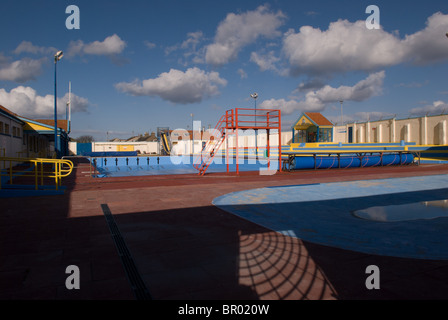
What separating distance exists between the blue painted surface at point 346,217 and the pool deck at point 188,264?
18.7 inches

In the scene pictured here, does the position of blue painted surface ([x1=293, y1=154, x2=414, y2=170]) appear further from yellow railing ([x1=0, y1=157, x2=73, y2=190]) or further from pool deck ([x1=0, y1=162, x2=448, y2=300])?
pool deck ([x1=0, y1=162, x2=448, y2=300])

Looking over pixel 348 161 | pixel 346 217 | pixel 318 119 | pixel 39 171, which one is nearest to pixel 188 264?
pixel 346 217

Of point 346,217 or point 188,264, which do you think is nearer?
point 188,264

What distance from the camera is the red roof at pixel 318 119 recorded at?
46.3m

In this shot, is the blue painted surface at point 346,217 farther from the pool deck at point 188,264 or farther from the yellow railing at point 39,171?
the yellow railing at point 39,171

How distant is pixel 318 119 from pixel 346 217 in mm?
41689

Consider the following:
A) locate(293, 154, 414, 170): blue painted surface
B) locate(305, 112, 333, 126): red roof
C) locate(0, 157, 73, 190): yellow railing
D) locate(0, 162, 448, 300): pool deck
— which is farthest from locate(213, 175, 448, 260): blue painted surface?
locate(305, 112, 333, 126): red roof

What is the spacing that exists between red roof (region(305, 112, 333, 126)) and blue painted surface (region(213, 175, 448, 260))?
109 ft

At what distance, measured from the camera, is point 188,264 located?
15.2 feet

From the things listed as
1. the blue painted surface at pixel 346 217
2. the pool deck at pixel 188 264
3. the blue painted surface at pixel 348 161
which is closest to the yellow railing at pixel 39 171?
the pool deck at pixel 188 264

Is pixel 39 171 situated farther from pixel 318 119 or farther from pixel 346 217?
pixel 318 119

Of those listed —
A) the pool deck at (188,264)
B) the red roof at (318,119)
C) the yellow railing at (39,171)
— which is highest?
the red roof at (318,119)

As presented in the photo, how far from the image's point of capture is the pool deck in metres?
3.70
